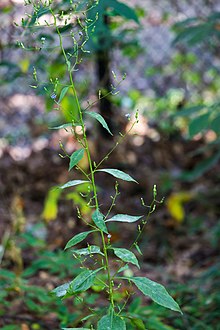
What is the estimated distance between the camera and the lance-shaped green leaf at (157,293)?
153 centimetres

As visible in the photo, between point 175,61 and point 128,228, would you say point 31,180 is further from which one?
point 175,61

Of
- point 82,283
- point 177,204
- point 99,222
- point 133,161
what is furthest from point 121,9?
→ point 133,161

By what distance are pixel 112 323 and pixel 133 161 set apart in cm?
332

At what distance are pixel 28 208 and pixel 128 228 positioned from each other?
2.41 ft

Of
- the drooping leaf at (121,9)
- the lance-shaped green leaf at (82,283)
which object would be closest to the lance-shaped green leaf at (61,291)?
the lance-shaped green leaf at (82,283)

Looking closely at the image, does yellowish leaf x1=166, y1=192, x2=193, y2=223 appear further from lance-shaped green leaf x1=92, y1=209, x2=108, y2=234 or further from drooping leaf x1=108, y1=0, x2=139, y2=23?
lance-shaped green leaf x1=92, y1=209, x2=108, y2=234

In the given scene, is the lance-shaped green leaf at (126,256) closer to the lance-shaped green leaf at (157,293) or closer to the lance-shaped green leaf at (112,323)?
the lance-shaped green leaf at (157,293)

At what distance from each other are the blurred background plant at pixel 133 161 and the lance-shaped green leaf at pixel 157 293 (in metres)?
0.71

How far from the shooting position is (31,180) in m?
4.61

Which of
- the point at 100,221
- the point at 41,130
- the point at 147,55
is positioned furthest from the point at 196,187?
the point at 100,221

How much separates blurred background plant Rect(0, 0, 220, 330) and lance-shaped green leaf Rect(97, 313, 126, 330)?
2.22 feet

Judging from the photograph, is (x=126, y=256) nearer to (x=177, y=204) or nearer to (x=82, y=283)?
(x=82, y=283)

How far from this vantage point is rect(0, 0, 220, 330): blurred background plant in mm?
2674

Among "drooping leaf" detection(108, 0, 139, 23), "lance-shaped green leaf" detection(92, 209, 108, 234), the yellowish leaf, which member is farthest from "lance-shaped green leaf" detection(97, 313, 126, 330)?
the yellowish leaf
